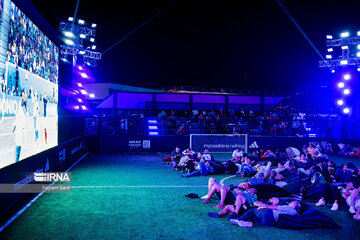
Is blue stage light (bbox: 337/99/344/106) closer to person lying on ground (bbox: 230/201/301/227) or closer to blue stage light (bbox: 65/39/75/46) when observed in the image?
person lying on ground (bbox: 230/201/301/227)

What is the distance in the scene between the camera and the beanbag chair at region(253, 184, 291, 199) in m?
7.89

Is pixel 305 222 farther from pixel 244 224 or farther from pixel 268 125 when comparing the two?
pixel 268 125

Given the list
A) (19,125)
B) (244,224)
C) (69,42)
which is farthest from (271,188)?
(69,42)

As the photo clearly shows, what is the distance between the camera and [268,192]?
805 centimetres

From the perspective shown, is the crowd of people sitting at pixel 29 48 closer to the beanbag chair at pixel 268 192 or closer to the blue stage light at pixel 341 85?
the beanbag chair at pixel 268 192

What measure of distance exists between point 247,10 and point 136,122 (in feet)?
41.0

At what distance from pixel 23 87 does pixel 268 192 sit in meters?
7.76

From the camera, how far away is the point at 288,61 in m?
25.4

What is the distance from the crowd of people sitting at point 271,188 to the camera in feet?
21.1

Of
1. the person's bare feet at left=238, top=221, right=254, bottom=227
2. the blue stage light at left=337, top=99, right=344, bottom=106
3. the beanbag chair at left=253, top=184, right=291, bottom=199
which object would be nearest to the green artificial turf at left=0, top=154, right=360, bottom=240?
the person's bare feet at left=238, top=221, right=254, bottom=227

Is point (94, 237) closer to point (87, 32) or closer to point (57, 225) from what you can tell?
point (57, 225)

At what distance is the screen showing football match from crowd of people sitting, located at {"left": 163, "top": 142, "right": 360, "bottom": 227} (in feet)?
17.6

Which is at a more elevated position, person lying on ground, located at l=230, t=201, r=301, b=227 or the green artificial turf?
person lying on ground, located at l=230, t=201, r=301, b=227

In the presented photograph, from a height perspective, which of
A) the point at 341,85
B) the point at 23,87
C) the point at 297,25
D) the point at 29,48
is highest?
the point at 297,25
